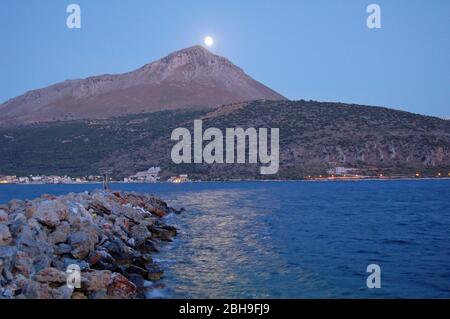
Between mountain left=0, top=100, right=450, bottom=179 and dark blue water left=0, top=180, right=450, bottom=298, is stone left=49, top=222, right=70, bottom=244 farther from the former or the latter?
mountain left=0, top=100, right=450, bottom=179

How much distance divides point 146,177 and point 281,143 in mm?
30764

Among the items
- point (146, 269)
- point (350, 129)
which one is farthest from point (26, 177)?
point (146, 269)

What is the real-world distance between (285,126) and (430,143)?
101 ft

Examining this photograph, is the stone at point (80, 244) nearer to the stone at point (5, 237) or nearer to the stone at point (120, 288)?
the stone at point (5, 237)

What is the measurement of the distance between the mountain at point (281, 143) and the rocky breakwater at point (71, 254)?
92.1 m

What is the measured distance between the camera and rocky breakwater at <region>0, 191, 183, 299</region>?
526 inches

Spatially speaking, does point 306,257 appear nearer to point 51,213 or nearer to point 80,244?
point 80,244

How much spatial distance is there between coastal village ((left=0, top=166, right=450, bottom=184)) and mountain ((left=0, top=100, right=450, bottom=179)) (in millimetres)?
1159

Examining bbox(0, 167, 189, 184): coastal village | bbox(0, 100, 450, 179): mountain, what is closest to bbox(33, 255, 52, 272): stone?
bbox(0, 100, 450, 179): mountain

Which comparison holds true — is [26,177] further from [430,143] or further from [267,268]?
[267,268]

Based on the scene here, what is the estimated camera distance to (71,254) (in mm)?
17016

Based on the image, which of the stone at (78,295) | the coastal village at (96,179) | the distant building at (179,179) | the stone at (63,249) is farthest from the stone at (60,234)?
the distant building at (179,179)

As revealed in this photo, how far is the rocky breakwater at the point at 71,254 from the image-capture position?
526 inches

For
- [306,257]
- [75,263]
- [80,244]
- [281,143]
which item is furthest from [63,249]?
[281,143]
